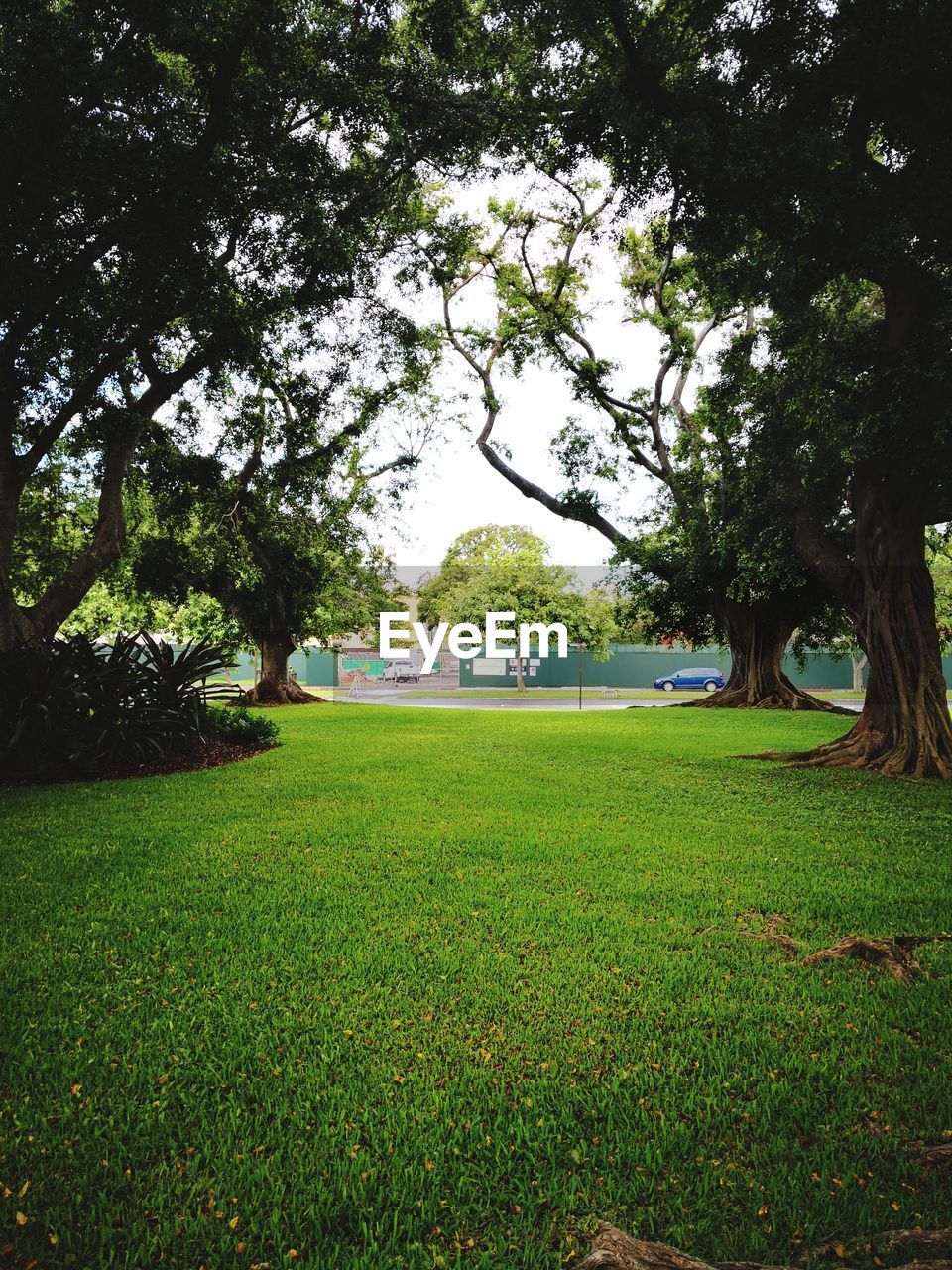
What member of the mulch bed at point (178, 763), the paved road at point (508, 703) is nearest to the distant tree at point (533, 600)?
the paved road at point (508, 703)

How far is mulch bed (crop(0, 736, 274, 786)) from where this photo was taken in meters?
7.86

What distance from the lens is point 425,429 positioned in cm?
1800

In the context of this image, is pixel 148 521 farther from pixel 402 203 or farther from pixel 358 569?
pixel 402 203

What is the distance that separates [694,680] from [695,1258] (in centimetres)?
3683

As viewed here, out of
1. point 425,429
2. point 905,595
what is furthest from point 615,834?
point 425,429

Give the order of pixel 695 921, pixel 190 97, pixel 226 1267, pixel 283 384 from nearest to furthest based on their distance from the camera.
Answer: pixel 226 1267 < pixel 695 921 < pixel 190 97 < pixel 283 384

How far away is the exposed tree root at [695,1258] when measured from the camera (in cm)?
157

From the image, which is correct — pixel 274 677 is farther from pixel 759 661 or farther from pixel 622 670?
pixel 622 670

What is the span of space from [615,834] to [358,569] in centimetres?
1795

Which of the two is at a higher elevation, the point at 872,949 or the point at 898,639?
the point at 898,639

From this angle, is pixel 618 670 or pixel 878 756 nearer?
pixel 878 756

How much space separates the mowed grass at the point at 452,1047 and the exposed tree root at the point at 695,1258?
10cm

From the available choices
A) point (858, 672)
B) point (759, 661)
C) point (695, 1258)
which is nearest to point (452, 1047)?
point (695, 1258)

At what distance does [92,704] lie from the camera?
8.72 metres
